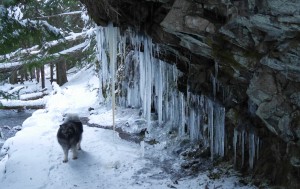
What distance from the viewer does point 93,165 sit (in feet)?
24.6

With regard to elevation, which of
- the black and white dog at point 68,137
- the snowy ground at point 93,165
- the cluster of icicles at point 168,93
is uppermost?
the cluster of icicles at point 168,93

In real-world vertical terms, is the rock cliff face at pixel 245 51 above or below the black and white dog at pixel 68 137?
above

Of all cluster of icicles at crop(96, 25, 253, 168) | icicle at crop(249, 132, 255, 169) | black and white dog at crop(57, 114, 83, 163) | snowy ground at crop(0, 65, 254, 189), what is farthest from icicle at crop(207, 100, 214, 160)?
black and white dog at crop(57, 114, 83, 163)

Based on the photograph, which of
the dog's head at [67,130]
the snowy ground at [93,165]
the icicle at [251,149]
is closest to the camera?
the icicle at [251,149]

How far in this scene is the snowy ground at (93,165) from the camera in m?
6.61

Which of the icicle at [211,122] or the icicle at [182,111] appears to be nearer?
the icicle at [211,122]

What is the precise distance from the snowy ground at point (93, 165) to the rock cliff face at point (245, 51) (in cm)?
113

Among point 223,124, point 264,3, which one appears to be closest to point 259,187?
point 223,124

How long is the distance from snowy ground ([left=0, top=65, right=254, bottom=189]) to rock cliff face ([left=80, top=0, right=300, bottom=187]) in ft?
3.72

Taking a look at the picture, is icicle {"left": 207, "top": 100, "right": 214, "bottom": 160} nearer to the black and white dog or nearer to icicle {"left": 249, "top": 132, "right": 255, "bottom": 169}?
icicle {"left": 249, "top": 132, "right": 255, "bottom": 169}

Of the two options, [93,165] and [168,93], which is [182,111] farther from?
[93,165]

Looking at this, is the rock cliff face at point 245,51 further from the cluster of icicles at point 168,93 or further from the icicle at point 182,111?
the icicle at point 182,111

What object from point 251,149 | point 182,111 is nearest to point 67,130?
point 182,111

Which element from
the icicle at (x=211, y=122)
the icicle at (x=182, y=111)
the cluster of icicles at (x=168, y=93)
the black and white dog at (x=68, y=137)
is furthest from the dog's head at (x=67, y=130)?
the icicle at (x=211, y=122)
